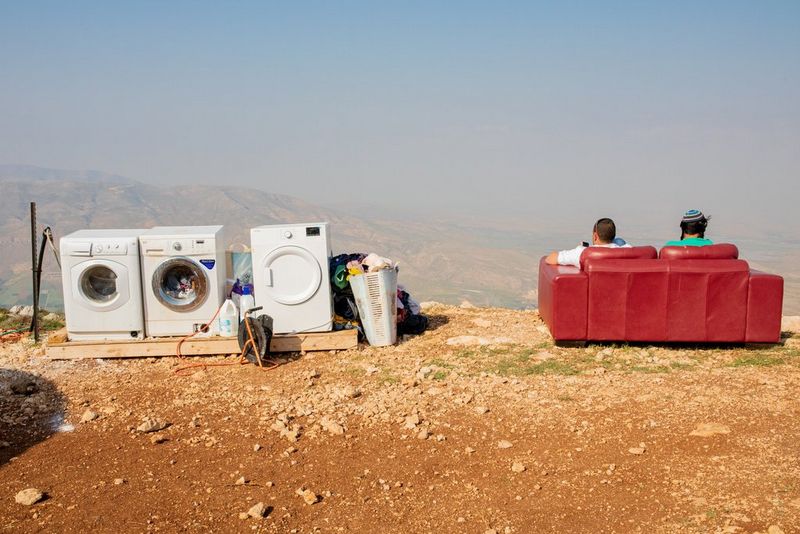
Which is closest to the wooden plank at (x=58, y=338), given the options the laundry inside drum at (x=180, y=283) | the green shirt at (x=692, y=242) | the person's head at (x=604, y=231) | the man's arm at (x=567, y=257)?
the laundry inside drum at (x=180, y=283)

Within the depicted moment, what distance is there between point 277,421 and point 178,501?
3.84 feet

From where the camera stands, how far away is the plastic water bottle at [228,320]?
6.66 m

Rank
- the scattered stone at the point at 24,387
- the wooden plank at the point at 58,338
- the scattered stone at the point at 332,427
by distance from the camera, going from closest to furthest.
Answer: the scattered stone at the point at 332,427
the scattered stone at the point at 24,387
the wooden plank at the point at 58,338

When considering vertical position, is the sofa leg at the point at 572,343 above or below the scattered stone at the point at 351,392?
above

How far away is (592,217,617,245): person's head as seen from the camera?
6906 millimetres

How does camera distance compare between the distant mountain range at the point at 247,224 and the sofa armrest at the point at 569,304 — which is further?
the distant mountain range at the point at 247,224

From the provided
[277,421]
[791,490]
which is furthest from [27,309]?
[791,490]

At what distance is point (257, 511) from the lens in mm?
3365

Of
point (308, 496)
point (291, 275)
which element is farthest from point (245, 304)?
point (308, 496)

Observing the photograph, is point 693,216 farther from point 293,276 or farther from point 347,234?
point 347,234

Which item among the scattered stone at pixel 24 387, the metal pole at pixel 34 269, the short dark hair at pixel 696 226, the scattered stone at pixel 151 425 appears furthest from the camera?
the metal pole at pixel 34 269

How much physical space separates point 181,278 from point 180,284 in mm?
62

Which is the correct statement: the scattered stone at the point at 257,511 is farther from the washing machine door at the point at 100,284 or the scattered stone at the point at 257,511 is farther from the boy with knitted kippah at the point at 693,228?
the boy with knitted kippah at the point at 693,228

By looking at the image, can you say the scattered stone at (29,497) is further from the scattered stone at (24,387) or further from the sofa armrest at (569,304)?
the sofa armrest at (569,304)
